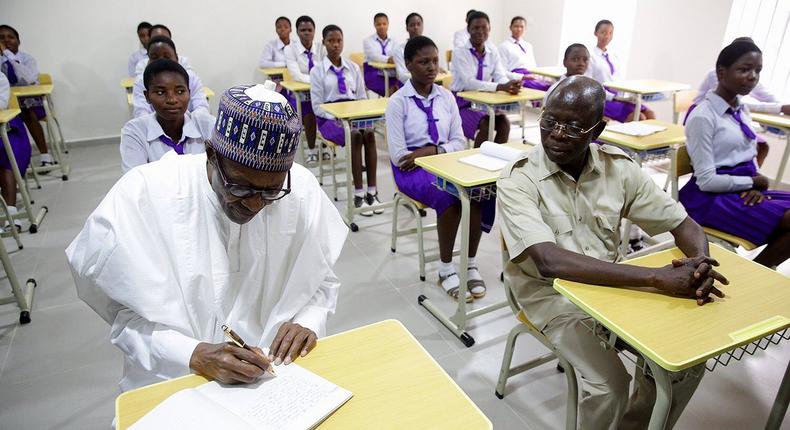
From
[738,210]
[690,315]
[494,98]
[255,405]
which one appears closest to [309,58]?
[494,98]

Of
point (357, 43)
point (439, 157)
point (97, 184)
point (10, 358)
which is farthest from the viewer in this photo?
point (357, 43)

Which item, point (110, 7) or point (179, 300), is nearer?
point (179, 300)

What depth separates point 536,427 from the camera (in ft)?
6.27

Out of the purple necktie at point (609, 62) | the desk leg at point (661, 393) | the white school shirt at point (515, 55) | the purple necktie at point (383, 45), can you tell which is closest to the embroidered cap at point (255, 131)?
the desk leg at point (661, 393)

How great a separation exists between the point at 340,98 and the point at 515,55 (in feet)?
10.4

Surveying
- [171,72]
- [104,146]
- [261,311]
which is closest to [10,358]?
[171,72]

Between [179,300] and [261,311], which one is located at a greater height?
[179,300]

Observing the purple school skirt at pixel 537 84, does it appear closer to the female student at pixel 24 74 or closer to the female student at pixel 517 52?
the female student at pixel 517 52

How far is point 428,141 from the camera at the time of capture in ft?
10.4

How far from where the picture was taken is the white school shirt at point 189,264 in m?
1.06

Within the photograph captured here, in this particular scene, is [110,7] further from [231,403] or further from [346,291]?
[231,403]

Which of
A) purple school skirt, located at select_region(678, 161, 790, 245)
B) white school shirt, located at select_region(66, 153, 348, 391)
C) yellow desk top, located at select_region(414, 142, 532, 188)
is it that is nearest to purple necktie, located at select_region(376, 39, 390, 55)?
yellow desk top, located at select_region(414, 142, 532, 188)

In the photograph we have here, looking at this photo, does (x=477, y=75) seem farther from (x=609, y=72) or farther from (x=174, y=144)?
(x=174, y=144)

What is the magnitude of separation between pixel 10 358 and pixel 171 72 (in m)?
1.60
